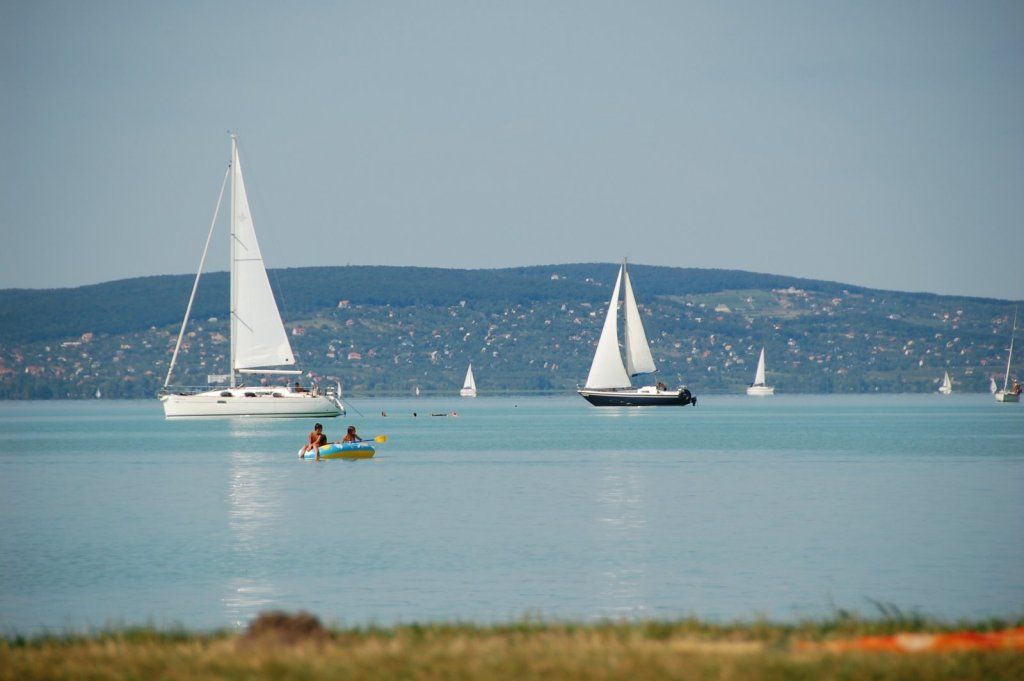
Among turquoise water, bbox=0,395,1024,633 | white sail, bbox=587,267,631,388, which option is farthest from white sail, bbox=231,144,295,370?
white sail, bbox=587,267,631,388

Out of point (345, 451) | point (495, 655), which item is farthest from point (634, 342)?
point (495, 655)

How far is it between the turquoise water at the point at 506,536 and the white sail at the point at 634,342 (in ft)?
206

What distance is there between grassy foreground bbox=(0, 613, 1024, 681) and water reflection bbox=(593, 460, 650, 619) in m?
6.51

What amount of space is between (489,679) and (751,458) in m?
59.1

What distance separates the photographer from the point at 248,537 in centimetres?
3778

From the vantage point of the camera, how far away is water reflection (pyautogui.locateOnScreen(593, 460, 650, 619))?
2556 cm

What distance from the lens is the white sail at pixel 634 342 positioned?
458ft

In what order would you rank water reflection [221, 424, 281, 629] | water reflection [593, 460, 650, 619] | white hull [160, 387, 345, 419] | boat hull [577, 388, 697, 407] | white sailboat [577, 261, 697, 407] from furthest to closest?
boat hull [577, 388, 697, 407] < white sailboat [577, 261, 697, 407] < white hull [160, 387, 345, 419] < water reflection [221, 424, 281, 629] < water reflection [593, 460, 650, 619]

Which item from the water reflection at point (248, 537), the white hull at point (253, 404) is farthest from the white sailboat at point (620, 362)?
the water reflection at point (248, 537)

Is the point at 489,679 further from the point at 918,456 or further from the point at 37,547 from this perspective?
the point at 918,456

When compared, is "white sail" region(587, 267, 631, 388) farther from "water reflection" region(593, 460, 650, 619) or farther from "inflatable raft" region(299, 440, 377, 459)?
"water reflection" region(593, 460, 650, 619)

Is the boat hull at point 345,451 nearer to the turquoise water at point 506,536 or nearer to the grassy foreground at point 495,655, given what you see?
the turquoise water at point 506,536

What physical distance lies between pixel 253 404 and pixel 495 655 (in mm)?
94329

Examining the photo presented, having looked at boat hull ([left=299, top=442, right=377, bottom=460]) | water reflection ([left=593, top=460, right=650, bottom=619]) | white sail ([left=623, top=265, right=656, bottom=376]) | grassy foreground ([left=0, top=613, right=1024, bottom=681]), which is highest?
white sail ([left=623, top=265, right=656, bottom=376])
